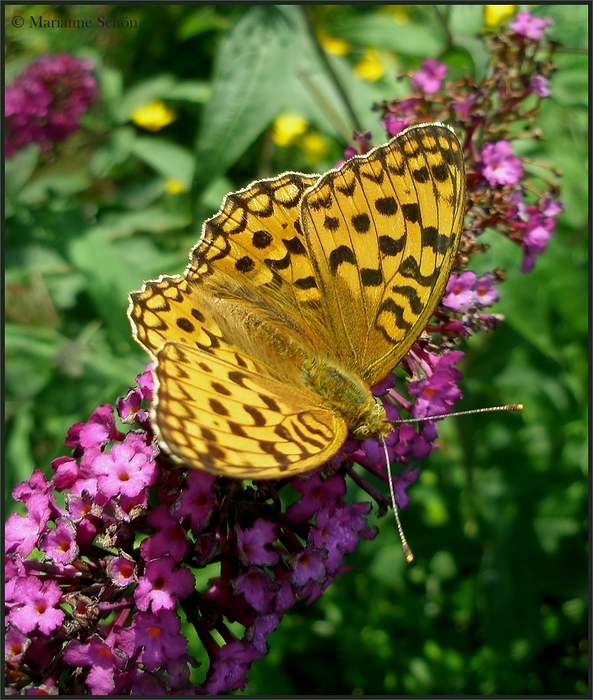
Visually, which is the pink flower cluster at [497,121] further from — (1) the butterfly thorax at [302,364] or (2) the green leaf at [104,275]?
(2) the green leaf at [104,275]

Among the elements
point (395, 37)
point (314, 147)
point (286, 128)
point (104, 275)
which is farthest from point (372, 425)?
point (314, 147)

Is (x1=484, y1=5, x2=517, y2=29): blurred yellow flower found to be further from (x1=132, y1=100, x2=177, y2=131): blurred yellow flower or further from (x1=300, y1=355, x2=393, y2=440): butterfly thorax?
(x1=300, y1=355, x2=393, y2=440): butterfly thorax

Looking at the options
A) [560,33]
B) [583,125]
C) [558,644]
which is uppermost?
[560,33]

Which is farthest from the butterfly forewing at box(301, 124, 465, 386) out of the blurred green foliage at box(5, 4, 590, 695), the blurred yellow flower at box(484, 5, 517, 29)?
the blurred yellow flower at box(484, 5, 517, 29)

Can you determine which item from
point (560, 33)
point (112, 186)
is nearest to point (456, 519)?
point (560, 33)

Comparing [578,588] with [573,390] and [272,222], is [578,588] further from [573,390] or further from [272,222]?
[272,222]

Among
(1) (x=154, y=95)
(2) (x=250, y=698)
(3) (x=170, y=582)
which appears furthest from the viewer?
(1) (x=154, y=95)
